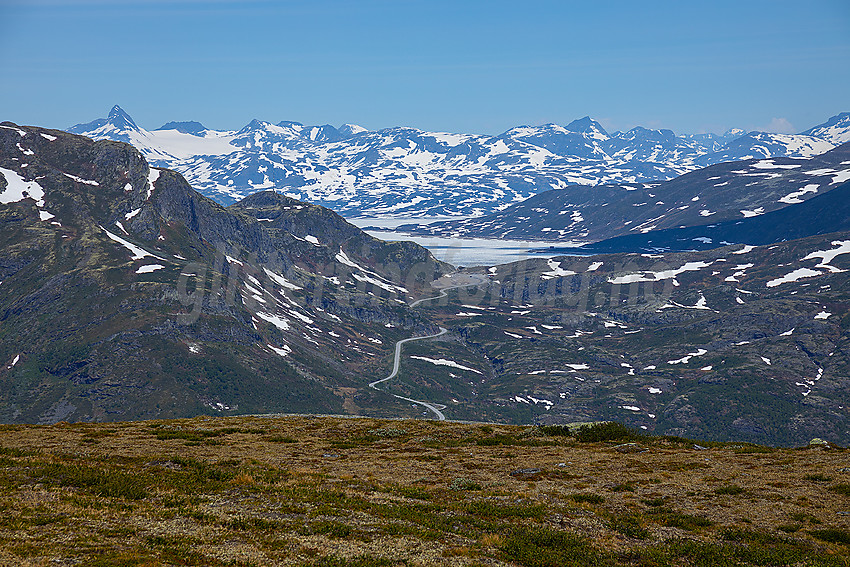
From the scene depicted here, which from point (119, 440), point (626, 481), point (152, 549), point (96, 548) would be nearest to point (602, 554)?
point (626, 481)

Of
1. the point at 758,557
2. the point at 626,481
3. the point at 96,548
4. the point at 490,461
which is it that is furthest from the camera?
the point at 490,461

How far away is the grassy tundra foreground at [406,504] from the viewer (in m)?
23.2

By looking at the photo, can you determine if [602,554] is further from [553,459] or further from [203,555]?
[553,459]

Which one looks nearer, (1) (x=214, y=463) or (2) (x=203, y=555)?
(2) (x=203, y=555)

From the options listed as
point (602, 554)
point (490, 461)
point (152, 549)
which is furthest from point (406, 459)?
point (152, 549)

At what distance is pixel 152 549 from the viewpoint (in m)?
21.7

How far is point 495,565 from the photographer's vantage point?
22734mm

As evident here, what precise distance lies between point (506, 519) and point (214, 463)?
19.7 metres

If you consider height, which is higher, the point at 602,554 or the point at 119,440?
the point at 602,554

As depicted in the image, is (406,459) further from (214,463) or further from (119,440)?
(119,440)

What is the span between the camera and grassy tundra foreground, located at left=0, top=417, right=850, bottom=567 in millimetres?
23172

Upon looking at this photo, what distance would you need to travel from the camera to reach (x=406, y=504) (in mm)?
30891

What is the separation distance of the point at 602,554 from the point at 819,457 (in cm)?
2923

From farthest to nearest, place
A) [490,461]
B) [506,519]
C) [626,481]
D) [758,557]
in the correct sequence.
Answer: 1. [490,461]
2. [626,481]
3. [506,519]
4. [758,557]
